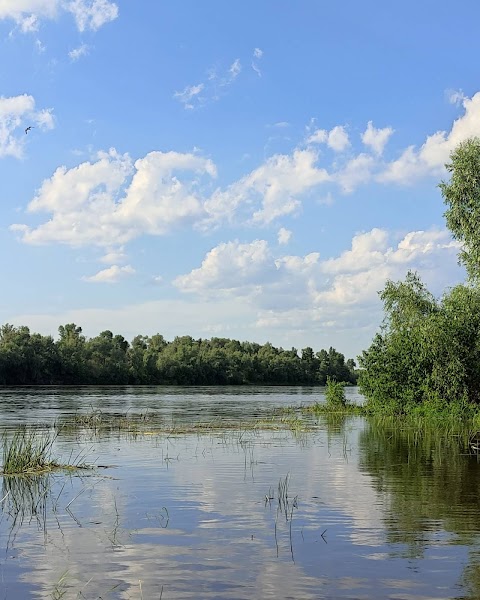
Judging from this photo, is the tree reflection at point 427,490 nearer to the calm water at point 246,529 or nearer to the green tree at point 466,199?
the calm water at point 246,529

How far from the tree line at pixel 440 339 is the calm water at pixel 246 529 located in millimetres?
13616

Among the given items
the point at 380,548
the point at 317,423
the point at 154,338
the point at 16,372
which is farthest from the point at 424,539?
the point at 154,338

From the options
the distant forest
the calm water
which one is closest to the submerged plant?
the calm water

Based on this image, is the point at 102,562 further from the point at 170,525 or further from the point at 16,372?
the point at 16,372

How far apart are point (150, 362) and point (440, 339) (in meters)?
118

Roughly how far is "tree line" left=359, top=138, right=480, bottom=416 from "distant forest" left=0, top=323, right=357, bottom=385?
89.2 meters

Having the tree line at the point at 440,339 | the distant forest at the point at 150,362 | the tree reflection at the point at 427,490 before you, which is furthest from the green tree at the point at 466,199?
the distant forest at the point at 150,362

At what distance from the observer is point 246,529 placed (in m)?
13.7

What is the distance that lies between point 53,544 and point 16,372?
12201 cm

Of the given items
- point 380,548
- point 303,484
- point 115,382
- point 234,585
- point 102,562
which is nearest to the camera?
point 234,585

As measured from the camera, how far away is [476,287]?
38.6 metres

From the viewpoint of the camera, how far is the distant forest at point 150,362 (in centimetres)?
13100

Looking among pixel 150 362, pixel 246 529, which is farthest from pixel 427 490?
pixel 150 362

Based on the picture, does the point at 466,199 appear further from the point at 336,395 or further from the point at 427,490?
the point at 336,395
